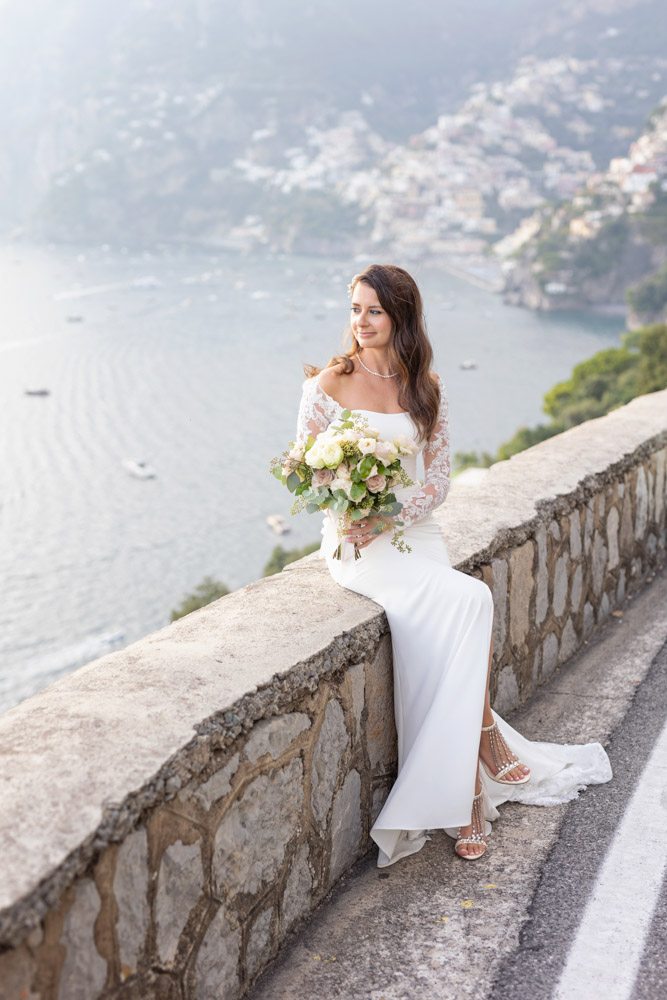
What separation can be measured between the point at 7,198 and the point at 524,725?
145620mm

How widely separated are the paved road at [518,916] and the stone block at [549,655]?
21.0 inches

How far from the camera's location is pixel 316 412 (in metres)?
2.41

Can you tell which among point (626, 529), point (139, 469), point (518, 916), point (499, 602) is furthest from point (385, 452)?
point (139, 469)

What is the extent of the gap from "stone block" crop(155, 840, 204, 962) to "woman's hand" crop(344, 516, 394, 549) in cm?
97

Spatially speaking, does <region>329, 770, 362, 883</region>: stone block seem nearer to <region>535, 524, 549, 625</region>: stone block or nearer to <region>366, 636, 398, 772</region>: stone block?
<region>366, 636, 398, 772</region>: stone block

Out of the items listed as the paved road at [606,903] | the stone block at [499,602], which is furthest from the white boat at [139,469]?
the paved road at [606,903]

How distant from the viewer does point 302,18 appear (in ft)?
467

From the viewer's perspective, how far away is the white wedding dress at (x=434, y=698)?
2.02 meters

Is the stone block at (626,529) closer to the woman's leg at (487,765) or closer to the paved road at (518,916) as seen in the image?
the paved road at (518,916)

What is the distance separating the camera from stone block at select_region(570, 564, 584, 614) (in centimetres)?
315

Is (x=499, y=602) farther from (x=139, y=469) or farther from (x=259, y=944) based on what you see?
(x=139, y=469)

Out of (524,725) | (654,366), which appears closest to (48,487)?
(654,366)

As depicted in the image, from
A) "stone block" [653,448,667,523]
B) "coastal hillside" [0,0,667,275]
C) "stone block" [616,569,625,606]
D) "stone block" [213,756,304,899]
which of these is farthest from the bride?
"coastal hillside" [0,0,667,275]

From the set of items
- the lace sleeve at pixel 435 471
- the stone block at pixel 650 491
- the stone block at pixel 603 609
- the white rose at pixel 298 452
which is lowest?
the stone block at pixel 603 609
